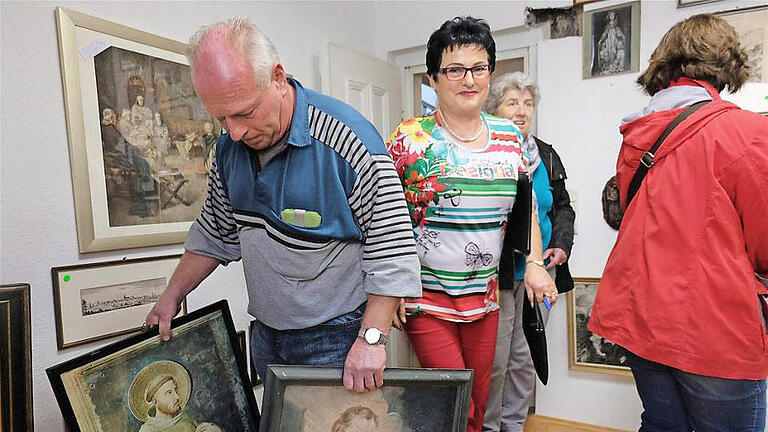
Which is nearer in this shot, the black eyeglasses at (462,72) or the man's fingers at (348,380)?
the man's fingers at (348,380)

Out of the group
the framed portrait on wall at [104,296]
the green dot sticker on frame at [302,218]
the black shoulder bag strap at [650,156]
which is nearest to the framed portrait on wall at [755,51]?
the black shoulder bag strap at [650,156]

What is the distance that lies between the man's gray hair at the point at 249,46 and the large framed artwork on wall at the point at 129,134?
69 cm

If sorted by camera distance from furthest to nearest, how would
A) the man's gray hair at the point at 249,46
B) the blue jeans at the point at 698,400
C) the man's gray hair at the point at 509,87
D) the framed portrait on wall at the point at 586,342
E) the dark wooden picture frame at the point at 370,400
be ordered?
the framed portrait on wall at the point at 586,342, the man's gray hair at the point at 509,87, the blue jeans at the point at 698,400, the dark wooden picture frame at the point at 370,400, the man's gray hair at the point at 249,46

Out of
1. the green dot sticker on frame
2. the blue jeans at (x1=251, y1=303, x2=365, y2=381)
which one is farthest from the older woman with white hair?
the green dot sticker on frame

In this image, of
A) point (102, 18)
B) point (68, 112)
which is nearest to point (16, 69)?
point (68, 112)

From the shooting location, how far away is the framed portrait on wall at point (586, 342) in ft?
7.31

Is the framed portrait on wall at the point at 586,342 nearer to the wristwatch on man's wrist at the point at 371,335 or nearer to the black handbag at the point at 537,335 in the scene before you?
the black handbag at the point at 537,335

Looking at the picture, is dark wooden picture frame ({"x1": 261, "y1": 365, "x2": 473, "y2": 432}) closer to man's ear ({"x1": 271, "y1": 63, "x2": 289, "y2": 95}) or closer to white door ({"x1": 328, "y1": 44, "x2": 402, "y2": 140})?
man's ear ({"x1": 271, "y1": 63, "x2": 289, "y2": 95})

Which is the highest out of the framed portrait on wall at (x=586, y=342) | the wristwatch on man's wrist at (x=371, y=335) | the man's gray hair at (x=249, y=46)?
the man's gray hair at (x=249, y=46)

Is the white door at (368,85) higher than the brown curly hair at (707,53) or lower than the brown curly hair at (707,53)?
higher

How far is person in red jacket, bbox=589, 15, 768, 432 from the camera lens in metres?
1.06

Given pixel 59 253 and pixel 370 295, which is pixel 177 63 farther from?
pixel 370 295

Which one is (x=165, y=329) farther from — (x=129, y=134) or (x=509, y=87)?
(x=509, y=87)

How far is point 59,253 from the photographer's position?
140 cm
